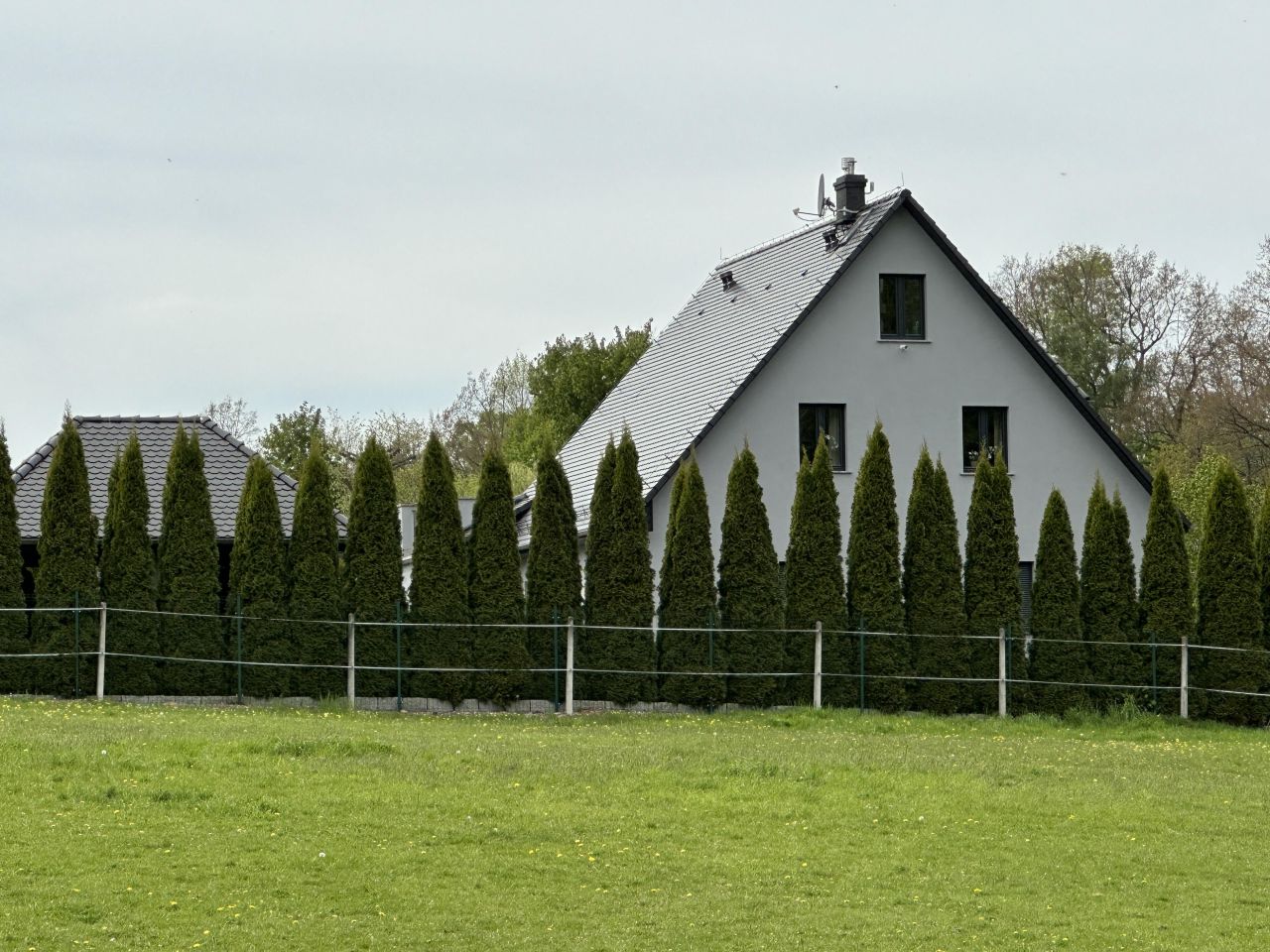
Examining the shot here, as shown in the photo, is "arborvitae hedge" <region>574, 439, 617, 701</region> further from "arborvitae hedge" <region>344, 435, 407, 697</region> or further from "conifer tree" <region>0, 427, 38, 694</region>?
"conifer tree" <region>0, 427, 38, 694</region>

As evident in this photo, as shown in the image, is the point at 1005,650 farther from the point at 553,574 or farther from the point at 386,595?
the point at 386,595

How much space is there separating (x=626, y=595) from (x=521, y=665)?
1.80 metres

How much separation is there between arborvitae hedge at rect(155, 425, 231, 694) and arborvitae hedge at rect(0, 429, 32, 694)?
1.76 m

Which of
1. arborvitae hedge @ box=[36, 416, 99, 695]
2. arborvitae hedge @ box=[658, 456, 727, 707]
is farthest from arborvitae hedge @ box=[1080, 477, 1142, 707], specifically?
arborvitae hedge @ box=[36, 416, 99, 695]

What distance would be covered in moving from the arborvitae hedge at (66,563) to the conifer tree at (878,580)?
35.1ft

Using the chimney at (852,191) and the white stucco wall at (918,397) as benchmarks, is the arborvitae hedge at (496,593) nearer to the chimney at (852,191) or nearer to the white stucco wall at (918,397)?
the white stucco wall at (918,397)

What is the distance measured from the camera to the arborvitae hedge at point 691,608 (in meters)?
24.7

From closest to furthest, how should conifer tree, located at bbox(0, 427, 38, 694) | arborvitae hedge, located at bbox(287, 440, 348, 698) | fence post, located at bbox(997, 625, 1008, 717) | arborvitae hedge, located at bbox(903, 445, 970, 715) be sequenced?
conifer tree, located at bbox(0, 427, 38, 694), arborvitae hedge, located at bbox(287, 440, 348, 698), fence post, located at bbox(997, 625, 1008, 717), arborvitae hedge, located at bbox(903, 445, 970, 715)

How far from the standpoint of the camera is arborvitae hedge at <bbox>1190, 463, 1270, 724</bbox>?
84.2 feet

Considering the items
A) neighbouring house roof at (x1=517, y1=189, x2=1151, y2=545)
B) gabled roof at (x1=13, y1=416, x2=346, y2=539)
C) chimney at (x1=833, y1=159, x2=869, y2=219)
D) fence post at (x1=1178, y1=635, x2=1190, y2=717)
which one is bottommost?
fence post at (x1=1178, y1=635, x2=1190, y2=717)

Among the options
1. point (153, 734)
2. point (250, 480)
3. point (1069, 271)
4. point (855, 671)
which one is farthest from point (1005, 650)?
point (1069, 271)

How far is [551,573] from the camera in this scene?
24891 mm

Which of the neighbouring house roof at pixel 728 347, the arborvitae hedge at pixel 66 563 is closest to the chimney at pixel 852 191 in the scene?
the neighbouring house roof at pixel 728 347

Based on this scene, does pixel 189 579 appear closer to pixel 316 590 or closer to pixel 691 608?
pixel 316 590
